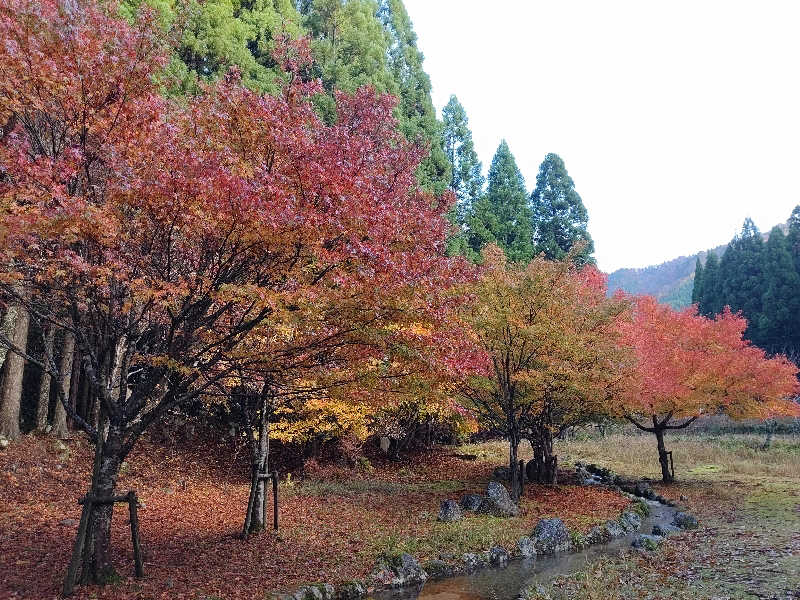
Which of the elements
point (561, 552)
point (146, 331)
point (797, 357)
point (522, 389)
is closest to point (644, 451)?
point (522, 389)

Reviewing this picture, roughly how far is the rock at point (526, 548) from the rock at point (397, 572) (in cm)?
277

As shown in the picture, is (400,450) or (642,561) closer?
(642,561)

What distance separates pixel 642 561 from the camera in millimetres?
11258

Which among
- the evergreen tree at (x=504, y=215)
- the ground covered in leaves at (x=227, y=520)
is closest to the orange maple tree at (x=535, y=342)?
the ground covered in leaves at (x=227, y=520)

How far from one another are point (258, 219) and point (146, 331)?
20.2ft

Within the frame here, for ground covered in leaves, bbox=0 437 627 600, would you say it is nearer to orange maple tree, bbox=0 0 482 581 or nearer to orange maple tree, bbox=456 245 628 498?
orange maple tree, bbox=0 0 482 581

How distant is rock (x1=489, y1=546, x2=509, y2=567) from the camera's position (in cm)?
1148

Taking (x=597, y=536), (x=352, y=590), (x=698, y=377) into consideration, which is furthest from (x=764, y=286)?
(x=352, y=590)

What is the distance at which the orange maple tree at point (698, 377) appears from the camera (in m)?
19.9

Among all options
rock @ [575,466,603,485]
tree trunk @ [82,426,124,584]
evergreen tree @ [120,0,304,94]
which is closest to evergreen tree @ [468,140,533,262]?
rock @ [575,466,603,485]

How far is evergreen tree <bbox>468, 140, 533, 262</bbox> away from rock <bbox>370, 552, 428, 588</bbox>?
27.3m

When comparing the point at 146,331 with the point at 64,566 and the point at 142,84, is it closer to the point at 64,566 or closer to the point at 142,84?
the point at 64,566

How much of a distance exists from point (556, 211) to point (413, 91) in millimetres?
18044

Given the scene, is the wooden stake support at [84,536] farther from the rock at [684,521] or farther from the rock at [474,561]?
the rock at [684,521]
